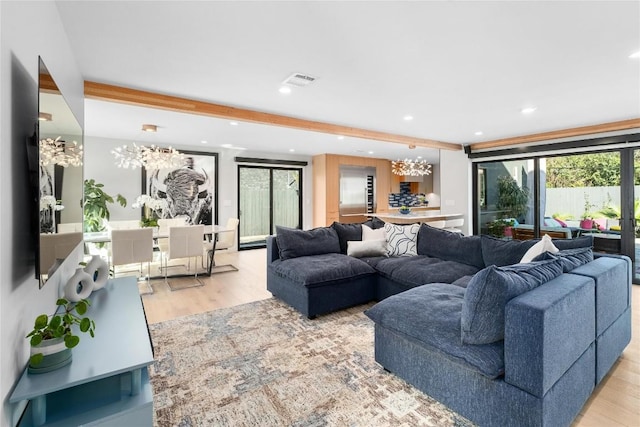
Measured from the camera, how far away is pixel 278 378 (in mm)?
2275

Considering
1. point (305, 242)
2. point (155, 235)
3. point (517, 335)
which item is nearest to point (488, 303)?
point (517, 335)

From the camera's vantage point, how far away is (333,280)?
343 centimetres

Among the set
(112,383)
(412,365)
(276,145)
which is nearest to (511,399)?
(412,365)

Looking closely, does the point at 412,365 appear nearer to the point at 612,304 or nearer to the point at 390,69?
the point at 612,304

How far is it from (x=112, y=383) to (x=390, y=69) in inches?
114

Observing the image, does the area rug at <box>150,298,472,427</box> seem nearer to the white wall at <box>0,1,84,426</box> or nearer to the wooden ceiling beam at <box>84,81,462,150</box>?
the white wall at <box>0,1,84,426</box>

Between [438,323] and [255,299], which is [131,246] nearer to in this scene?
[255,299]

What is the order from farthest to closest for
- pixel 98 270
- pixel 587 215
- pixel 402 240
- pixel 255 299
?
pixel 587 215 → pixel 402 240 → pixel 255 299 → pixel 98 270

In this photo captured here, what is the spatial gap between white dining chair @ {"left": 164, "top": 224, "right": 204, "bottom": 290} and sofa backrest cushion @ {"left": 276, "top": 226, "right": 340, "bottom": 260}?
157 cm

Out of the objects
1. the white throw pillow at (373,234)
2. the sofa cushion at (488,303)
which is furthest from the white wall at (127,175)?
the sofa cushion at (488,303)

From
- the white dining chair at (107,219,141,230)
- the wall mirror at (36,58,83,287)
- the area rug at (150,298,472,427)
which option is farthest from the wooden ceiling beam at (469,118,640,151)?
the white dining chair at (107,219,141,230)

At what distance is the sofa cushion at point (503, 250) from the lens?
3.05m

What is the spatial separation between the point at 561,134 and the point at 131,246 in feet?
22.5

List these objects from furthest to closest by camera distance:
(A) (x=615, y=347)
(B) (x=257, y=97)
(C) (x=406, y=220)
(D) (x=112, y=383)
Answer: (C) (x=406, y=220)
(B) (x=257, y=97)
(A) (x=615, y=347)
(D) (x=112, y=383)
